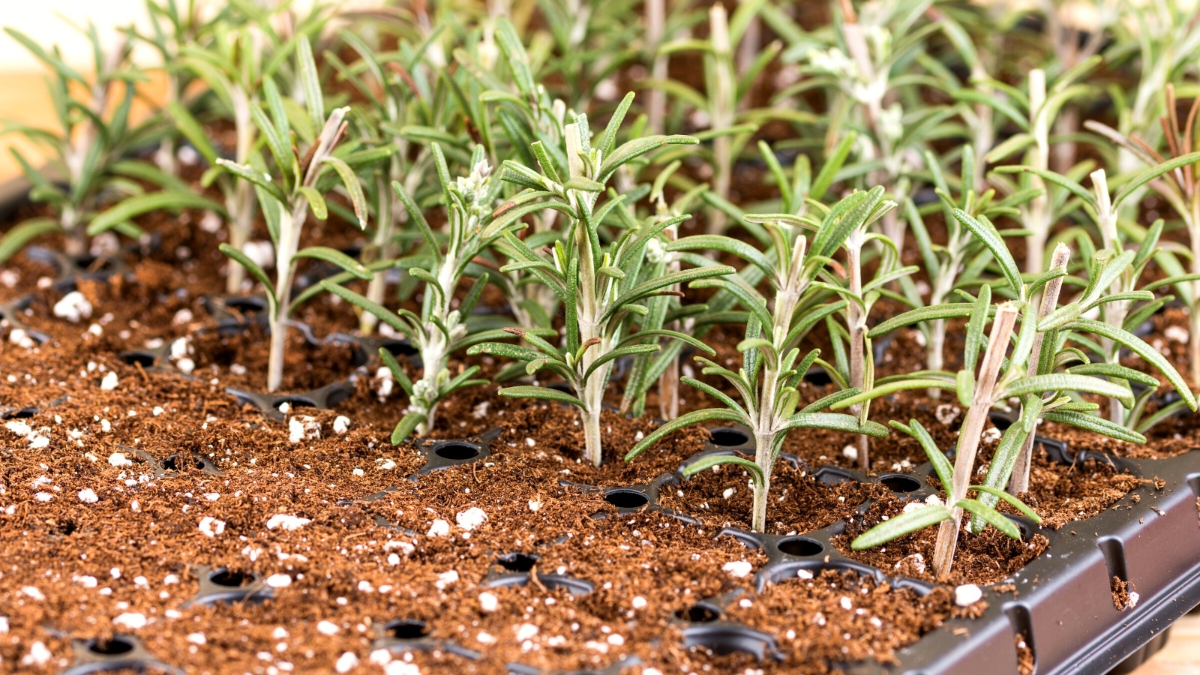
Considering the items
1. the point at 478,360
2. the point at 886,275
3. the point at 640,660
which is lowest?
the point at 640,660

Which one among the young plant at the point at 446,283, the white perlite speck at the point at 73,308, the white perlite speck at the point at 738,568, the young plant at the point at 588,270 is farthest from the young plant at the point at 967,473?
the white perlite speck at the point at 73,308

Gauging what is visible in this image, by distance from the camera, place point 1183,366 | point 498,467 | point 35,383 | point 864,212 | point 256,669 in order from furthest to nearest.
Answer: point 1183,366
point 35,383
point 498,467
point 864,212
point 256,669

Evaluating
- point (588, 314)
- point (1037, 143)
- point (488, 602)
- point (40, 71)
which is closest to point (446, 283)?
point (588, 314)

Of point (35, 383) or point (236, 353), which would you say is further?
point (236, 353)

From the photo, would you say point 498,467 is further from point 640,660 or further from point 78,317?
point 78,317

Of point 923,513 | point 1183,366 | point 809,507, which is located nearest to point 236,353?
point 809,507

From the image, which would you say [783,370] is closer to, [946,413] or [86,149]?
[946,413]

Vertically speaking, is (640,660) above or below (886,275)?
below

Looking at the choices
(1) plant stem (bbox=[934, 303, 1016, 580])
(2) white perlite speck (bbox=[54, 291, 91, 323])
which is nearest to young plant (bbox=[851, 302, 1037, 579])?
(1) plant stem (bbox=[934, 303, 1016, 580])
